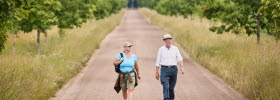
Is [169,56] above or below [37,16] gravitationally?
below

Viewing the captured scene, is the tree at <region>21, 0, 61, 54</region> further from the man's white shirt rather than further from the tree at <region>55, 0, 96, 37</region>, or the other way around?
the man's white shirt

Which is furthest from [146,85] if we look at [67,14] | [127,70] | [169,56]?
[67,14]

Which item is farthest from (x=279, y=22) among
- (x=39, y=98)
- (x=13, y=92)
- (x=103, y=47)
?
(x=103, y=47)

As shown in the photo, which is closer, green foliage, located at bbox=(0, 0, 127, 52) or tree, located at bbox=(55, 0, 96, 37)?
green foliage, located at bbox=(0, 0, 127, 52)

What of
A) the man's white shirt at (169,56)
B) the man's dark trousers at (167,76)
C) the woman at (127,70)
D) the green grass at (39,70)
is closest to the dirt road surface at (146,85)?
the green grass at (39,70)

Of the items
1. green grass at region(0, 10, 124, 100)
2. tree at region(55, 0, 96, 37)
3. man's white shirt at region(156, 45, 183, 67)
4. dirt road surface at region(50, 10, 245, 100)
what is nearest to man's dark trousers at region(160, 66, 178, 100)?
man's white shirt at region(156, 45, 183, 67)

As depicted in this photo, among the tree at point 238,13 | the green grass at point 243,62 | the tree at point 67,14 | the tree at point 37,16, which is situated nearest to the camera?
the green grass at point 243,62

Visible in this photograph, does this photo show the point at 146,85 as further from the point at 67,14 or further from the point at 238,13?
the point at 67,14

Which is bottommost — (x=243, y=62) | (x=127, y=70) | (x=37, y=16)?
(x=243, y=62)

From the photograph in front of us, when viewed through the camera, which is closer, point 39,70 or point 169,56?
point 169,56

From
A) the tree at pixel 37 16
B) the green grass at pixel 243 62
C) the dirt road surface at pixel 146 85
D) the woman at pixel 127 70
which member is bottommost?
the dirt road surface at pixel 146 85

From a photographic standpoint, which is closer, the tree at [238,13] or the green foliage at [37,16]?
the green foliage at [37,16]

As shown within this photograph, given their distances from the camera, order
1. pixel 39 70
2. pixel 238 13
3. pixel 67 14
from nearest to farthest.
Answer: pixel 39 70 < pixel 238 13 < pixel 67 14

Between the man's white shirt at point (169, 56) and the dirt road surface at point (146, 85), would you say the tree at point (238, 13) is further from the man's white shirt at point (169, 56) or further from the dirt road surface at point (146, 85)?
the man's white shirt at point (169, 56)
